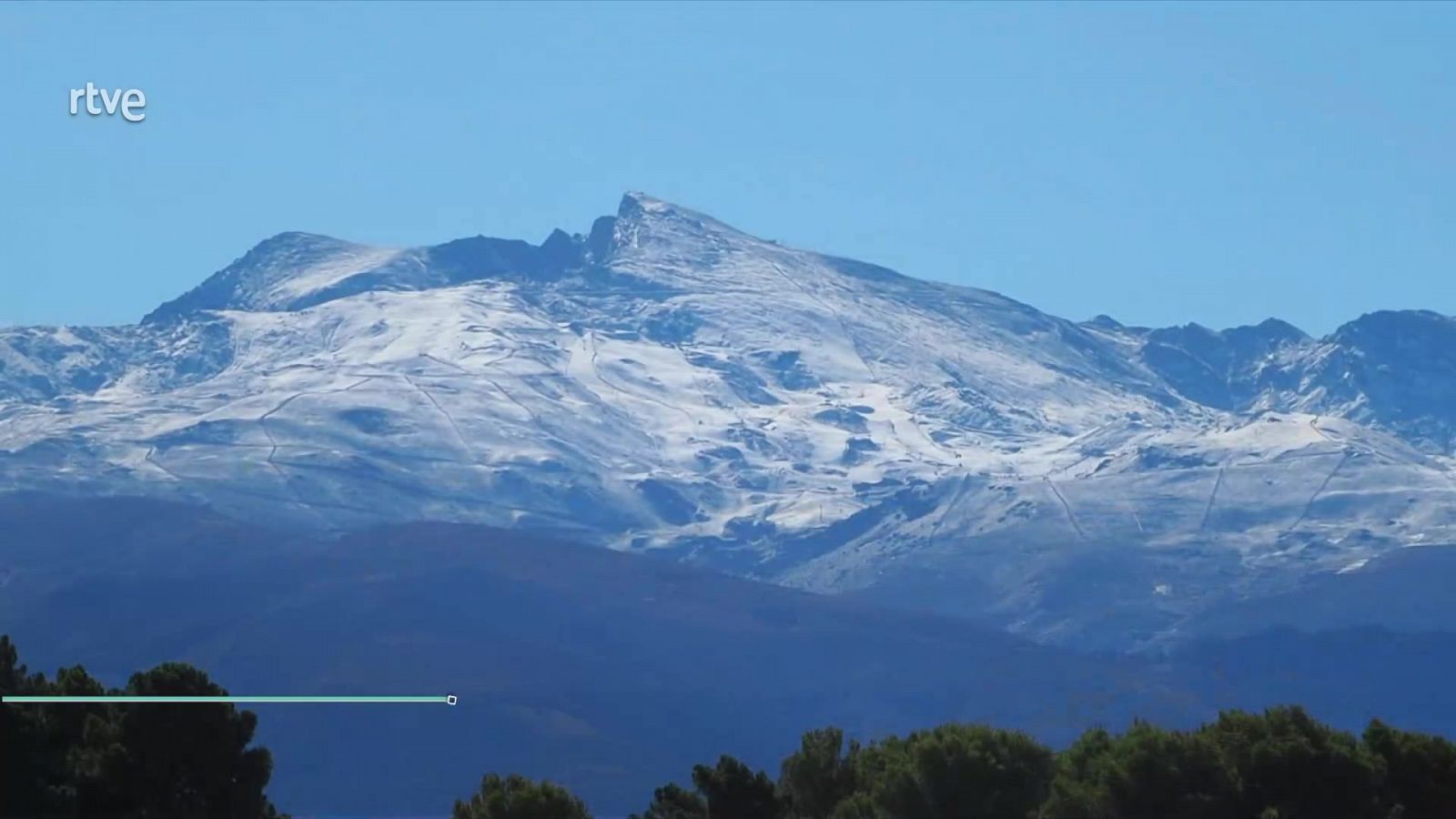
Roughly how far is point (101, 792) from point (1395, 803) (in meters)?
41.1

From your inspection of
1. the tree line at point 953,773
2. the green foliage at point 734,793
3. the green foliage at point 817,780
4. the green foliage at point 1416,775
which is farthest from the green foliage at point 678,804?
the green foliage at point 1416,775

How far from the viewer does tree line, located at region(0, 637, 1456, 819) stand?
81375mm

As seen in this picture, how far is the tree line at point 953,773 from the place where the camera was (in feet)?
267

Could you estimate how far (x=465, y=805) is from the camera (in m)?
85.9

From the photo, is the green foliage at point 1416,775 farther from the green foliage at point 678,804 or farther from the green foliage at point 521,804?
the green foliage at point 521,804

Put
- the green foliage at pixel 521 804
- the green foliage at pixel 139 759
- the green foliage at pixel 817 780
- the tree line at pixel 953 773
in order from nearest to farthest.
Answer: the green foliage at pixel 521 804 < the tree line at pixel 953 773 < the green foliage at pixel 139 759 < the green foliage at pixel 817 780

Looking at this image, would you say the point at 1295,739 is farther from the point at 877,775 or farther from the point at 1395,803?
the point at 877,775

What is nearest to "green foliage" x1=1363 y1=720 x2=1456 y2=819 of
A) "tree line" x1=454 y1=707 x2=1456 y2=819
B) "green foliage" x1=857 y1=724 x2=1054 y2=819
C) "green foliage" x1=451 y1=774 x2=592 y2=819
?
"tree line" x1=454 y1=707 x2=1456 y2=819

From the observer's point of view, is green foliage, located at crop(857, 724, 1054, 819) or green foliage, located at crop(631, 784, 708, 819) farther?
green foliage, located at crop(631, 784, 708, 819)

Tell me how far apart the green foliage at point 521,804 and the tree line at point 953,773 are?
6 cm

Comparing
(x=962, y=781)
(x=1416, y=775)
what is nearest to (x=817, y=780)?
(x=962, y=781)

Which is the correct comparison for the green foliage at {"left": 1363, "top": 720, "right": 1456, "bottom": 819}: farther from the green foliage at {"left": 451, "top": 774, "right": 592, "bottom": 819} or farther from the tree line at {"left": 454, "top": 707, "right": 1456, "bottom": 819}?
the green foliage at {"left": 451, "top": 774, "right": 592, "bottom": 819}

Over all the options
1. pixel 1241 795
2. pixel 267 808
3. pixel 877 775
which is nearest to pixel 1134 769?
pixel 1241 795

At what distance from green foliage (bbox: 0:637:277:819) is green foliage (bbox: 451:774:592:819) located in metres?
7.33
